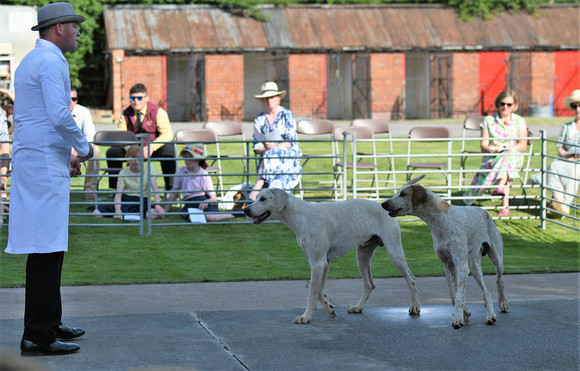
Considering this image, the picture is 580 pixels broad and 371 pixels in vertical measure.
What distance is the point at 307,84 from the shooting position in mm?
39688

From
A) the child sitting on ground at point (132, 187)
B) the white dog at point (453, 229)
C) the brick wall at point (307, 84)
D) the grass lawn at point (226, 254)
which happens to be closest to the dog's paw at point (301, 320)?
the white dog at point (453, 229)

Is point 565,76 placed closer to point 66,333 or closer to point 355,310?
point 355,310

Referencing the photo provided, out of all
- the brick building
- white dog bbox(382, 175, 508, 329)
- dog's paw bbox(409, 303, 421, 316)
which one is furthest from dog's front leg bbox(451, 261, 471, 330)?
the brick building

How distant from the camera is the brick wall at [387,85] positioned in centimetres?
4006

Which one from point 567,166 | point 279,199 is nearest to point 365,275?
point 279,199

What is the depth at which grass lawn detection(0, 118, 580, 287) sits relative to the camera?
850 cm

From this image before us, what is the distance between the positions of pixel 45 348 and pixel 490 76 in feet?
124

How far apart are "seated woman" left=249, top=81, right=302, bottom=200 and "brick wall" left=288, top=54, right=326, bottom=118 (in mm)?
27306

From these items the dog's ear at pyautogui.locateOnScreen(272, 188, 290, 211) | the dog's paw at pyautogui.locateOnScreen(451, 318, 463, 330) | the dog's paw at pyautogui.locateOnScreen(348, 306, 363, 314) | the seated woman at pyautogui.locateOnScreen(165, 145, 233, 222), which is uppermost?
the dog's ear at pyautogui.locateOnScreen(272, 188, 290, 211)

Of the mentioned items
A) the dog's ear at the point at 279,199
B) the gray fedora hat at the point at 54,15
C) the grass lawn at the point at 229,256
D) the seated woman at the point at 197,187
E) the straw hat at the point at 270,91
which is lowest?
the grass lawn at the point at 229,256

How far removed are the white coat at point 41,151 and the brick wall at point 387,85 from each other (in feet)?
115

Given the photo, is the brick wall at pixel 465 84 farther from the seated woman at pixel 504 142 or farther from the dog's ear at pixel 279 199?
the dog's ear at pixel 279 199

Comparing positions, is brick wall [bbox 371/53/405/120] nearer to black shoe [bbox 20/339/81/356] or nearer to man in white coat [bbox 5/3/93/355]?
man in white coat [bbox 5/3/93/355]

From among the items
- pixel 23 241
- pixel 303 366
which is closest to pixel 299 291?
pixel 303 366
